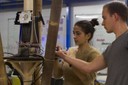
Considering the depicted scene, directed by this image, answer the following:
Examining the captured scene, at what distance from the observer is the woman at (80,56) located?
1674 mm

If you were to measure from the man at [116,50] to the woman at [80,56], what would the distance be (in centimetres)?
23

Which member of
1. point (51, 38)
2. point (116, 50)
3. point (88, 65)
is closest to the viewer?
point (51, 38)

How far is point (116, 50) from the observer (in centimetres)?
132

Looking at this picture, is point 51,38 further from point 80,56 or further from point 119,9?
point 80,56

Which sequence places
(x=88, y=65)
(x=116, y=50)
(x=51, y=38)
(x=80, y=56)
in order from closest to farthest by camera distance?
(x=51, y=38)
(x=116, y=50)
(x=88, y=65)
(x=80, y=56)

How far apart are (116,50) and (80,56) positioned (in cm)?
47

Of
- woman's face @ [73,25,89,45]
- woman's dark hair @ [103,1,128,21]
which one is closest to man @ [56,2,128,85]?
woman's dark hair @ [103,1,128,21]

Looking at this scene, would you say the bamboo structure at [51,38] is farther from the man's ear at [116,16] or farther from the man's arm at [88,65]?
the man's ear at [116,16]

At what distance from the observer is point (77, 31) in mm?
1790

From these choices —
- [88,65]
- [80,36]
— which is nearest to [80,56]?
[80,36]

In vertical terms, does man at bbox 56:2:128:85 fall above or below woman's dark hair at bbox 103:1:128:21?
below

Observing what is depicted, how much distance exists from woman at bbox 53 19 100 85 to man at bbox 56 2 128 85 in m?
0.23

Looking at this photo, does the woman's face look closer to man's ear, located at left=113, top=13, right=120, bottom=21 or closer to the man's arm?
the man's arm

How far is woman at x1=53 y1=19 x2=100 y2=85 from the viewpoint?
1.67 metres
